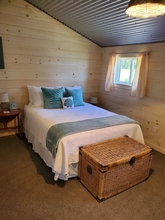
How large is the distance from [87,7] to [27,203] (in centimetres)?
262

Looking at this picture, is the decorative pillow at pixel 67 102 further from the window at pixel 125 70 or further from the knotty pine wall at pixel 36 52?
the window at pixel 125 70

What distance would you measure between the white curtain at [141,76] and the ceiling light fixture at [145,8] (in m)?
1.59

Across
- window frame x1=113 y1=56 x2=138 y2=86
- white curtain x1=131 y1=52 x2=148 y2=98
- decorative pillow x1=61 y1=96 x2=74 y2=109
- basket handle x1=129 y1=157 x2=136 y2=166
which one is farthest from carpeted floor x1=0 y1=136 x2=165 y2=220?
window frame x1=113 y1=56 x2=138 y2=86

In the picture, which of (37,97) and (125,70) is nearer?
(37,97)

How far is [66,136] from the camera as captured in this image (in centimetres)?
201

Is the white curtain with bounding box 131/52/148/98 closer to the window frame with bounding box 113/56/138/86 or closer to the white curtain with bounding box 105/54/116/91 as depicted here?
the window frame with bounding box 113/56/138/86

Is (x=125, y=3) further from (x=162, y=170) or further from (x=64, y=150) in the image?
(x=162, y=170)

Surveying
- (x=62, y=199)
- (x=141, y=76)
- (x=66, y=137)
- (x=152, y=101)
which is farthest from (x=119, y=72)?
(x=62, y=199)

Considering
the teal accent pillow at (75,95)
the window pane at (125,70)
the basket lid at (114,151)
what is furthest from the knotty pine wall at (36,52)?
the basket lid at (114,151)

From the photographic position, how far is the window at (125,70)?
11.4 feet

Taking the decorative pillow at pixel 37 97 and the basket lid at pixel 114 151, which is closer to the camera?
the basket lid at pixel 114 151

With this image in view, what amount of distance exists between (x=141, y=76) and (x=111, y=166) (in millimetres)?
1916

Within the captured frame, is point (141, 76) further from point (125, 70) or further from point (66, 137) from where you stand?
point (66, 137)

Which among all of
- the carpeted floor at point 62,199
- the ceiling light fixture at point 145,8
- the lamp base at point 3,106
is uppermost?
the ceiling light fixture at point 145,8
